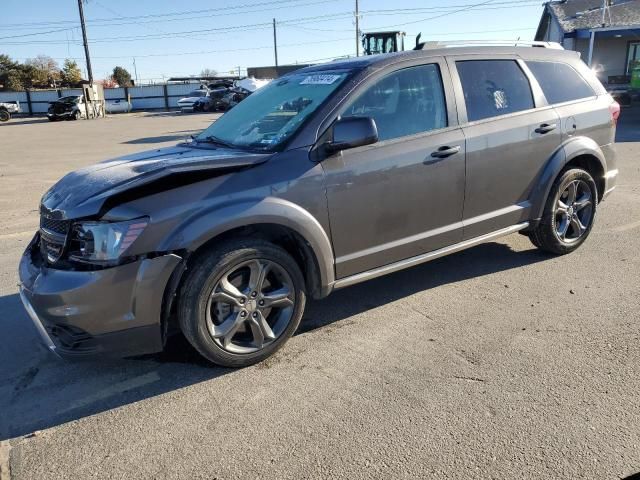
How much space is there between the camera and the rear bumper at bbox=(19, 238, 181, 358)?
2.82m

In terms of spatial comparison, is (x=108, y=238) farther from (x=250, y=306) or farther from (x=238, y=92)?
(x=238, y=92)

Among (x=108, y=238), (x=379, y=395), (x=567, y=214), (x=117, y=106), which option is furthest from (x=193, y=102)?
(x=379, y=395)

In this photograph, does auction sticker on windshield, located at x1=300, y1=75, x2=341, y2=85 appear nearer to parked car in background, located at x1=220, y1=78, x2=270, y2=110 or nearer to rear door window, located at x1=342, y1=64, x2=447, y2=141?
rear door window, located at x1=342, y1=64, x2=447, y2=141

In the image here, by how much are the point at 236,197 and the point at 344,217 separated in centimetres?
76

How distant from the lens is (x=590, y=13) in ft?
91.7

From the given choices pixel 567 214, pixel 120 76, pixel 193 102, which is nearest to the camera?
pixel 567 214

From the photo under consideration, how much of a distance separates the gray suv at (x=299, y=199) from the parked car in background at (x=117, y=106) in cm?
4809

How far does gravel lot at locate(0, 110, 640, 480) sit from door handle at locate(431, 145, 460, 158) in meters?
1.15

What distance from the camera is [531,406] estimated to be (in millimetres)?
2809

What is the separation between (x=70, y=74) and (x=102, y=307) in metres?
82.9

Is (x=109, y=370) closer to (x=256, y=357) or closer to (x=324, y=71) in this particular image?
(x=256, y=357)

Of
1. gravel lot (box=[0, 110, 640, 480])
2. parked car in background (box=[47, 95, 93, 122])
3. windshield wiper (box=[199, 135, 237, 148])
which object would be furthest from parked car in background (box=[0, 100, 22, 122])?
windshield wiper (box=[199, 135, 237, 148])

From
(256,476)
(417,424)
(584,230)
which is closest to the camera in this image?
(256,476)

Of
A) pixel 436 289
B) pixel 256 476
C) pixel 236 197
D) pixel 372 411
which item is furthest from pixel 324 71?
pixel 256 476
